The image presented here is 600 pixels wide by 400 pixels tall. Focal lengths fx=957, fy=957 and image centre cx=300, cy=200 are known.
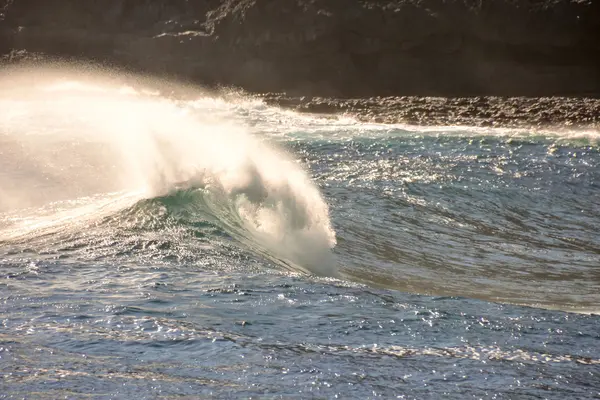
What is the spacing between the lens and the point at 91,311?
290 inches

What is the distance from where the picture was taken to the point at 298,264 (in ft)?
35.8

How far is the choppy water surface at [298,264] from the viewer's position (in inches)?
239

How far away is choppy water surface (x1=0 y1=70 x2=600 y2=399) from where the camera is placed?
19.9ft

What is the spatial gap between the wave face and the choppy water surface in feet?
0.17

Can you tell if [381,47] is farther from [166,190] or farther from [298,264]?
[298,264]

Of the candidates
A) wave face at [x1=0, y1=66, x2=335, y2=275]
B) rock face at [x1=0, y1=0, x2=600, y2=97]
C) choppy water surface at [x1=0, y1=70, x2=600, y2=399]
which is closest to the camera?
choppy water surface at [x1=0, y1=70, x2=600, y2=399]

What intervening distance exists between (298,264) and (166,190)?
7.96ft

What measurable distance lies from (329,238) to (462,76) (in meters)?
20.4

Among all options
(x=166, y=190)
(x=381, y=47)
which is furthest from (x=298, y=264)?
(x=381, y=47)

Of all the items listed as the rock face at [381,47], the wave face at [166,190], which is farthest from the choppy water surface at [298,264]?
the rock face at [381,47]

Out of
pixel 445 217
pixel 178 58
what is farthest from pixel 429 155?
pixel 178 58

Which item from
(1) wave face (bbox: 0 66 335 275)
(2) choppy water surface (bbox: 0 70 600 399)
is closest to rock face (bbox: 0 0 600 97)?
(2) choppy water surface (bbox: 0 70 600 399)

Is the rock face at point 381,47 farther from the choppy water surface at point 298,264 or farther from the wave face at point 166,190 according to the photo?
the wave face at point 166,190

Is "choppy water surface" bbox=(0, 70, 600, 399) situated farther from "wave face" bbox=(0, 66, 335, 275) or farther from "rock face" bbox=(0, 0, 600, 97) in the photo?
"rock face" bbox=(0, 0, 600, 97)
